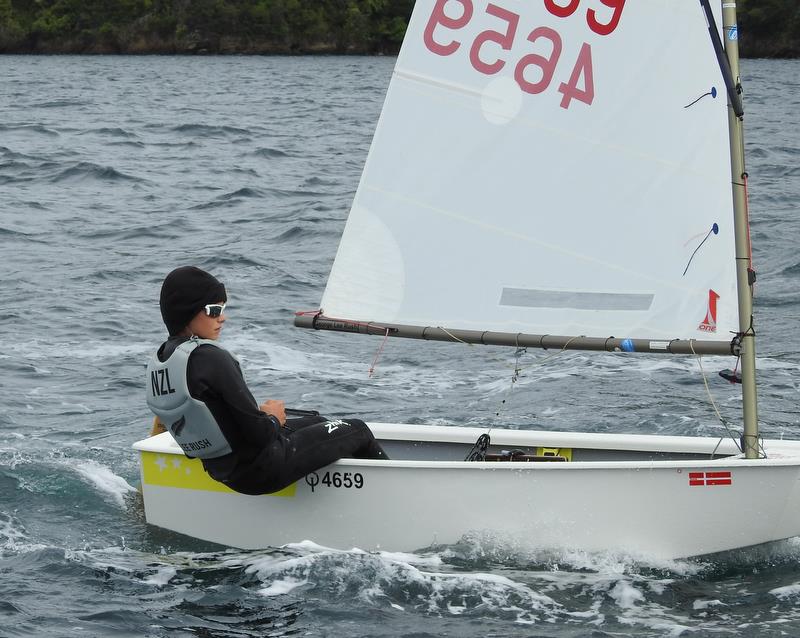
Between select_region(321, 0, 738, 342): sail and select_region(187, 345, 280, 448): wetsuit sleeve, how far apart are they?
819mm

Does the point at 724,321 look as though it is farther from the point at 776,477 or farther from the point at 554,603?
the point at 554,603

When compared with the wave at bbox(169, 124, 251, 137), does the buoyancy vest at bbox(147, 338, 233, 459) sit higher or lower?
lower

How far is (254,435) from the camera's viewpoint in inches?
208

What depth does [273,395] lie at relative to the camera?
872 cm

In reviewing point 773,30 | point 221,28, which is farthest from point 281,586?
point 221,28

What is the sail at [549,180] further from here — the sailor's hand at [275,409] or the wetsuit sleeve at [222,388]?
the wetsuit sleeve at [222,388]

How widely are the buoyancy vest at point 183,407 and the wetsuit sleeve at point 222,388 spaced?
0.09 ft

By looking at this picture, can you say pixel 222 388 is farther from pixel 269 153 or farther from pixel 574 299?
pixel 269 153

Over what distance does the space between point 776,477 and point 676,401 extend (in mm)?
3245

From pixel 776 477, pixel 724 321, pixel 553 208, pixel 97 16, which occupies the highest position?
pixel 97 16

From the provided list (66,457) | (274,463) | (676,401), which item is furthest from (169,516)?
(676,401)

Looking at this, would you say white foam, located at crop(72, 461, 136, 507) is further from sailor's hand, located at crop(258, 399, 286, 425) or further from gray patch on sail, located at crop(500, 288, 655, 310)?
gray patch on sail, located at crop(500, 288, 655, 310)

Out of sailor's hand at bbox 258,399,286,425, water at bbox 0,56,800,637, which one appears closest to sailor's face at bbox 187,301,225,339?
sailor's hand at bbox 258,399,286,425

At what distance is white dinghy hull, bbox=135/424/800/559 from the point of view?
541 cm
